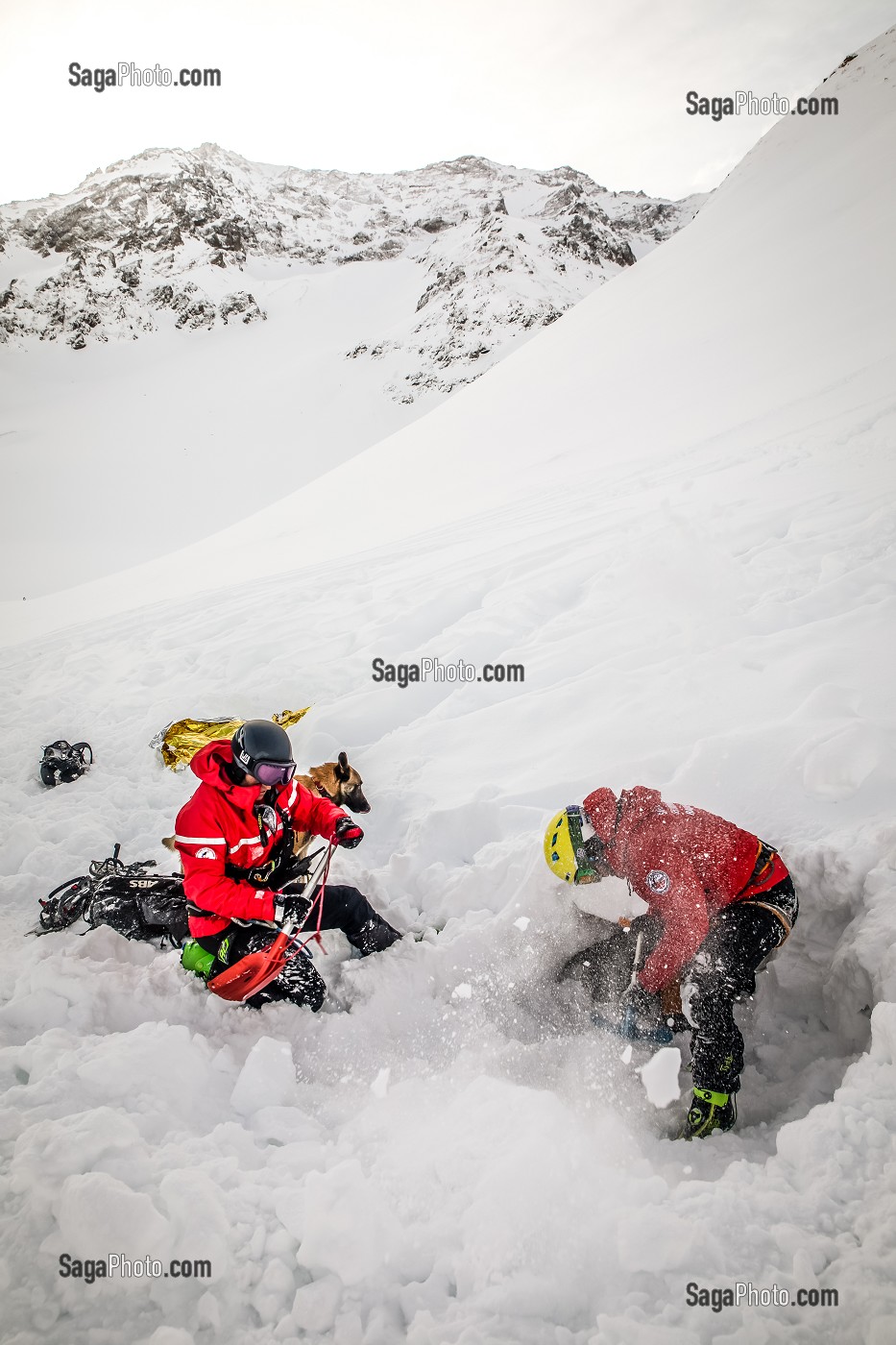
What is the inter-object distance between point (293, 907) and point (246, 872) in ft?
1.02

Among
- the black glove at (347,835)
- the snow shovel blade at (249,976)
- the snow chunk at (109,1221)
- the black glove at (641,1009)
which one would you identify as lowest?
the black glove at (641,1009)

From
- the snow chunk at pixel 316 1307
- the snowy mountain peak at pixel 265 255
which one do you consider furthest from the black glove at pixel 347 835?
the snowy mountain peak at pixel 265 255

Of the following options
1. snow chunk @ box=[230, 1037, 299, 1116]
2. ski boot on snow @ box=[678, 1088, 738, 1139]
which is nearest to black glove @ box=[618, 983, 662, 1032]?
ski boot on snow @ box=[678, 1088, 738, 1139]

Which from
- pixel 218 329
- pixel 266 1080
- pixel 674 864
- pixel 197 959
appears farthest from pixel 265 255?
pixel 266 1080

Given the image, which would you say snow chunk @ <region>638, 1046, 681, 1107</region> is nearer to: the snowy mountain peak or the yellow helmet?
the yellow helmet

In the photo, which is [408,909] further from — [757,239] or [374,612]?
[757,239]

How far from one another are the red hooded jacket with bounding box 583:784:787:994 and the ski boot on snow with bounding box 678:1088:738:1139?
44 centimetres

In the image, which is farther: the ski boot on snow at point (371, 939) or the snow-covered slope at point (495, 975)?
the ski boot on snow at point (371, 939)

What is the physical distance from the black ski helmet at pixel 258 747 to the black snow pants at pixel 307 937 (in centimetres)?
77

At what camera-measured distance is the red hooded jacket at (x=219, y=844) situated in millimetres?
3021

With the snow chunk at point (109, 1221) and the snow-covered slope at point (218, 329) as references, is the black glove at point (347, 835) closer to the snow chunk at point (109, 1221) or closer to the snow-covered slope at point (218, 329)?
the snow chunk at point (109, 1221)

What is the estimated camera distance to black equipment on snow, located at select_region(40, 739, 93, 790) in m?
5.25

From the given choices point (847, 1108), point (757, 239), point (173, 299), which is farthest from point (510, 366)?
point (173, 299)

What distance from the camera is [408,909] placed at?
3.73 m
